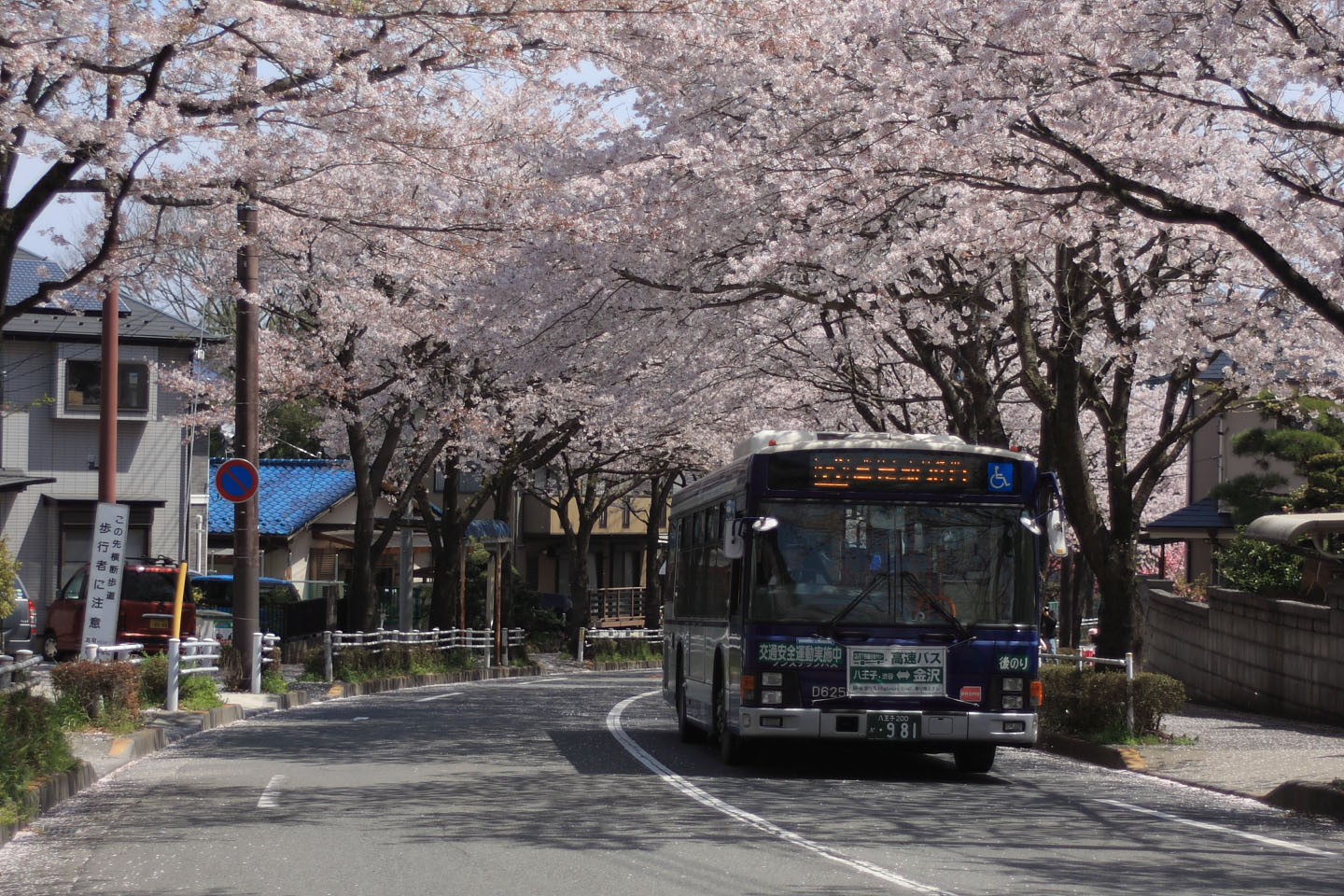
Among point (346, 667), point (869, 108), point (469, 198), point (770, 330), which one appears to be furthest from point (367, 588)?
point (869, 108)

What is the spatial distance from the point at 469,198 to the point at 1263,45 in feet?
28.0

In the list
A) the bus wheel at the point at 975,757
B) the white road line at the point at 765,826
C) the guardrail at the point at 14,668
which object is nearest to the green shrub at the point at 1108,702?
the bus wheel at the point at 975,757

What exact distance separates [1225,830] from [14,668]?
349 inches

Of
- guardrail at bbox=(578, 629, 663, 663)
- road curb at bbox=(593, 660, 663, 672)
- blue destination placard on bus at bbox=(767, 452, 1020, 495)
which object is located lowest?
road curb at bbox=(593, 660, 663, 672)

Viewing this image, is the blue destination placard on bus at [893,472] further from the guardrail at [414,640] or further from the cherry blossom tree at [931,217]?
the guardrail at [414,640]

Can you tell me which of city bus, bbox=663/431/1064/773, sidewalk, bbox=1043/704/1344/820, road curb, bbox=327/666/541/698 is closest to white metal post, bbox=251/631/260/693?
road curb, bbox=327/666/541/698

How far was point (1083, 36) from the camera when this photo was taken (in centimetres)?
1199

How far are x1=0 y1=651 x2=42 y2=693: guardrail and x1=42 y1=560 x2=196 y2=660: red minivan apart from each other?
15.0 m

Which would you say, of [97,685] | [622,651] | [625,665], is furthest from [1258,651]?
[622,651]

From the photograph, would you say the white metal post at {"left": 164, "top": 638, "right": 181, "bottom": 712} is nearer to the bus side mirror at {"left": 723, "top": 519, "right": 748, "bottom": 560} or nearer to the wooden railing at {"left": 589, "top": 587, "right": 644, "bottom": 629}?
the bus side mirror at {"left": 723, "top": 519, "right": 748, "bottom": 560}

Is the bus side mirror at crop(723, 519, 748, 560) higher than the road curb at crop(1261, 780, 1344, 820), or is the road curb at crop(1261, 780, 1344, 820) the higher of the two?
the bus side mirror at crop(723, 519, 748, 560)

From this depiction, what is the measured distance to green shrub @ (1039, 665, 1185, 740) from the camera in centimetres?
1553

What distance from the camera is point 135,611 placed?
28.4 m

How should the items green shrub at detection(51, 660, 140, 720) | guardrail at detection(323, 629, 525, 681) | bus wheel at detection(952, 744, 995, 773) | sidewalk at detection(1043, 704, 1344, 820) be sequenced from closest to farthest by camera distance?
sidewalk at detection(1043, 704, 1344, 820), bus wheel at detection(952, 744, 995, 773), green shrub at detection(51, 660, 140, 720), guardrail at detection(323, 629, 525, 681)
